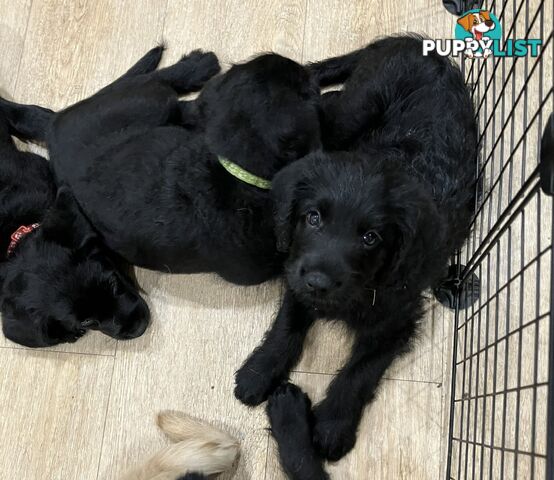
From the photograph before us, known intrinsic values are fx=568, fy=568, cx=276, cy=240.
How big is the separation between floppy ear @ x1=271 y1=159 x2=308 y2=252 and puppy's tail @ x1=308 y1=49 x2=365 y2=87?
0.61 metres

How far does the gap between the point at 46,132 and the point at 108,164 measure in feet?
1.14

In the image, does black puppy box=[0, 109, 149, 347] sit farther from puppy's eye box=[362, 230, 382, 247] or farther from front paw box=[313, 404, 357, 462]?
puppy's eye box=[362, 230, 382, 247]

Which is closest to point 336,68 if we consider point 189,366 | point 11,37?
point 189,366

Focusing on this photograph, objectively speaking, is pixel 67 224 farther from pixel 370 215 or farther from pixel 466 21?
pixel 466 21

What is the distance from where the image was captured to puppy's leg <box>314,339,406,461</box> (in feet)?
5.49

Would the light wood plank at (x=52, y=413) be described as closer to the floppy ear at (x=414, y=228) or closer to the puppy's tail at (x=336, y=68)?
the floppy ear at (x=414, y=228)

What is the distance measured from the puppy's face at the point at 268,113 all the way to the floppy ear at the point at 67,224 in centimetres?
50

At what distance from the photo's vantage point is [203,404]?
1817mm

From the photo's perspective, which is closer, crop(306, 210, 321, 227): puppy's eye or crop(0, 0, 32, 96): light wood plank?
crop(306, 210, 321, 227): puppy's eye

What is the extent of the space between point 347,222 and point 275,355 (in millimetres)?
600

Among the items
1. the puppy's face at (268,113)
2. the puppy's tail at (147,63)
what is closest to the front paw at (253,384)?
the puppy's face at (268,113)

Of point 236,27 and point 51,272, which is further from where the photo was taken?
point 236,27

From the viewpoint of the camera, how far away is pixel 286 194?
1.39 m

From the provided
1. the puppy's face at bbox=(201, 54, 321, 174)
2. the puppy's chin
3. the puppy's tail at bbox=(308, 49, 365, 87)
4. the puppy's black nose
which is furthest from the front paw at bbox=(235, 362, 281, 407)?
the puppy's tail at bbox=(308, 49, 365, 87)
